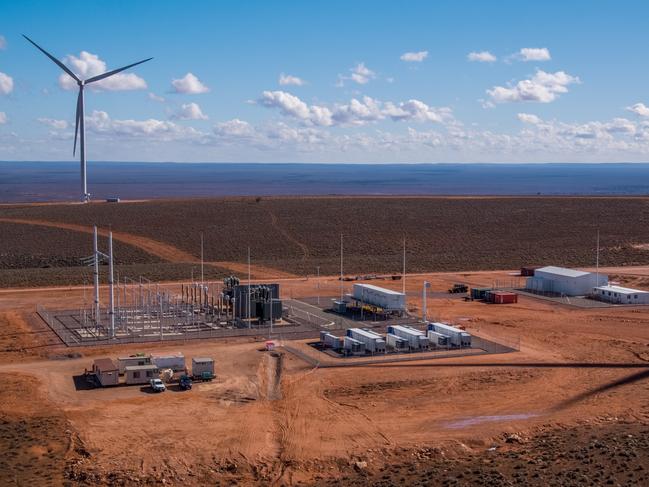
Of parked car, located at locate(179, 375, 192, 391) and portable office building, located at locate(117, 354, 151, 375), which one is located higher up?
portable office building, located at locate(117, 354, 151, 375)

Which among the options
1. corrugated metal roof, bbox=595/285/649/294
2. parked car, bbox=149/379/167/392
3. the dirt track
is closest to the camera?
the dirt track

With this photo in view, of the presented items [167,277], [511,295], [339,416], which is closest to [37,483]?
[339,416]

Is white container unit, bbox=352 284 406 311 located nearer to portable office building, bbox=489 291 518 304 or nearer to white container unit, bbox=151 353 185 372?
portable office building, bbox=489 291 518 304

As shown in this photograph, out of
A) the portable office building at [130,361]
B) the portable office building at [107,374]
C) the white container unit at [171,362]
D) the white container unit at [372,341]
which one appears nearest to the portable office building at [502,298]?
the white container unit at [372,341]

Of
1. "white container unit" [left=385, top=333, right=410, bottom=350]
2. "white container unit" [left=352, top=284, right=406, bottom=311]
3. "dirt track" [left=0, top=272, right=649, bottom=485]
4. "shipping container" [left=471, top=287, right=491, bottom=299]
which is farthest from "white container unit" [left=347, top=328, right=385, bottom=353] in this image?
"shipping container" [left=471, top=287, right=491, bottom=299]

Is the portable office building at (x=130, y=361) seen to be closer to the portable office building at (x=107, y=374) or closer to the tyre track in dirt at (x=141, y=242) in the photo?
the portable office building at (x=107, y=374)

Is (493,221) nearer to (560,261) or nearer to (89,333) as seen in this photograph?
(560,261)

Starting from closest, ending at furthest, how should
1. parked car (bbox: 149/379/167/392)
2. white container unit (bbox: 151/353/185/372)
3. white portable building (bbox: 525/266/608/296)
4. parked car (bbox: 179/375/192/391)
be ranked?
parked car (bbox: 149/379/167/392), parked car (bbox: 179/375/192/391), white container unit (bbox: 151/353/185/372), white portable building (bbox: 525/266/608/296)
